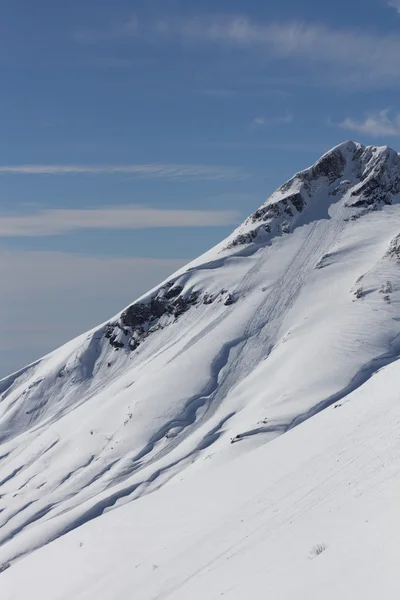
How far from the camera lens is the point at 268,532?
1914 centimetres

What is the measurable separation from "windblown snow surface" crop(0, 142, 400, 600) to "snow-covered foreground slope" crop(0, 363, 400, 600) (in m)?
0.09

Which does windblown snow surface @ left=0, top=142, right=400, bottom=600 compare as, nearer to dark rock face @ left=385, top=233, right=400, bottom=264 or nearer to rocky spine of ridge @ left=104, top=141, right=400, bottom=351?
dark rock face @ left=385, top=233, right=400, bottom=264

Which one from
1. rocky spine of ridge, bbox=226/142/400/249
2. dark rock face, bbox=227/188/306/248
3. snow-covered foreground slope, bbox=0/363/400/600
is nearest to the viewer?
snow-covered foreground slope, bbox=0/363/400/600

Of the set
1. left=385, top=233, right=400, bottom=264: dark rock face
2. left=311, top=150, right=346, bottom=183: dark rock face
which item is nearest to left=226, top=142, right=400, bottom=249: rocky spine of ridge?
left=311, top=150, right=346, bottom=183: dark rock face

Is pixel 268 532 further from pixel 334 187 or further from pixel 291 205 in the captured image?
pixel 334 187

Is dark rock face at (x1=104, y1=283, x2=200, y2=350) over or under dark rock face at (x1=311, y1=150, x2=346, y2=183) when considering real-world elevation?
under

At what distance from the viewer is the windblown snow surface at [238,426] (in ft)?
57.4

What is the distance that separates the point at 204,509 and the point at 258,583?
459 inches

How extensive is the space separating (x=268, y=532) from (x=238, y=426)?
41.5 m

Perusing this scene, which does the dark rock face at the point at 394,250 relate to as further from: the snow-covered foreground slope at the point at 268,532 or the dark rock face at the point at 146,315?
the snow-covered foreground slope at the point at 268,532

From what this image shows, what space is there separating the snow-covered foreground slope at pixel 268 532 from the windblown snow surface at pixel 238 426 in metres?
0.09

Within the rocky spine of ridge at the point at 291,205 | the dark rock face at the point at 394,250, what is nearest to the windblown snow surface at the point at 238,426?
the dark rock face at the point at 394,250

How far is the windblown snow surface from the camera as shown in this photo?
688 inches

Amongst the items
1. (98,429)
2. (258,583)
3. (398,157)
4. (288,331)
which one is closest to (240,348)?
(288,331)
